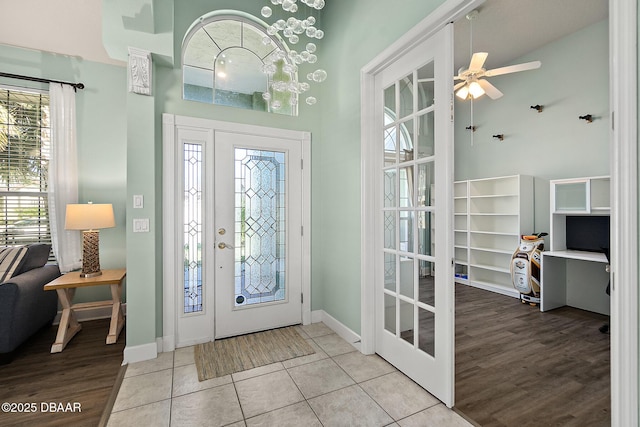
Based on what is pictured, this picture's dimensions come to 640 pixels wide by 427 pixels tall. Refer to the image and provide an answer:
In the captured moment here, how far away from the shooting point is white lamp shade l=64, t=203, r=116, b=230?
278 centimetres

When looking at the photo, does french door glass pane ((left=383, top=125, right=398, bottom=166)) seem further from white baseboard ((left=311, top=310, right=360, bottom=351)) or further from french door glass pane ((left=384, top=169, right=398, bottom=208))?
white baseboard ((left=311, top=310, right=360, bottom=351))

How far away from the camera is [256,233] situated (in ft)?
10.3

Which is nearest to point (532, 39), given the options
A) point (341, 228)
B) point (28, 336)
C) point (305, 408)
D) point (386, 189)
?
point (386, 189)

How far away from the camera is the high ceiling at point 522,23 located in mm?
3387

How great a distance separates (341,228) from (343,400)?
1.55 m

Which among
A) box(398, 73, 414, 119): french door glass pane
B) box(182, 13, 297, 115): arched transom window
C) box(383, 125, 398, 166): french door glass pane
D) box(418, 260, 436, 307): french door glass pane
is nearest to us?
box(418, 260, 436, 307): french door glass pane

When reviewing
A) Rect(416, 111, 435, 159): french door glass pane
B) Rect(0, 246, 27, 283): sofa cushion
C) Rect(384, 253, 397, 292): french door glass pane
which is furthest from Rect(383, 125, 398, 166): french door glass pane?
Rect(0, 246, 27, 283): sofa cushion

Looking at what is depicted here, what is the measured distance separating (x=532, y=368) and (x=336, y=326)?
176cm

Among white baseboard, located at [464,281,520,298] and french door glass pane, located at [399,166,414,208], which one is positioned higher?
french door glass pane, located at [399,166,414,208]

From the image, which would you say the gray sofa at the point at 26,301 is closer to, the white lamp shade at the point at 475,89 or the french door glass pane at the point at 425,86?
the french door glass pane at the point at 425,86

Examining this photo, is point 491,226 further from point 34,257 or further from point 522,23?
point 34,257

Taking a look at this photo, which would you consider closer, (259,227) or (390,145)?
(390,145)

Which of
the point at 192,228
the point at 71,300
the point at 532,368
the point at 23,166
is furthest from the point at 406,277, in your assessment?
the point at 23,166

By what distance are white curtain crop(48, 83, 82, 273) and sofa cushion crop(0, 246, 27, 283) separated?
1.31 ft
